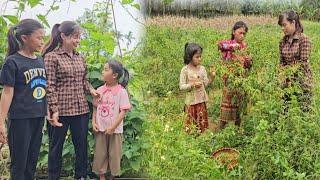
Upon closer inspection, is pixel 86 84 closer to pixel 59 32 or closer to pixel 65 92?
pixel 65 92

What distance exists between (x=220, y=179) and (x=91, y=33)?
139cm

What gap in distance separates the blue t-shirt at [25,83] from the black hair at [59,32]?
0.24 meters

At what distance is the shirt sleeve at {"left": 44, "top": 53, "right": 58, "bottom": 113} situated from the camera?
346 centimetres

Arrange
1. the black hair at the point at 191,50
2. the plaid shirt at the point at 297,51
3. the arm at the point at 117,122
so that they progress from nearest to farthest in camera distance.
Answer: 1. the arm at the point at 117,122
2. the plaid shirt at the point at 297,51
3. the black hair at the point at 191,50

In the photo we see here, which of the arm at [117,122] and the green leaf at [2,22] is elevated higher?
the green leaf at [2,22]

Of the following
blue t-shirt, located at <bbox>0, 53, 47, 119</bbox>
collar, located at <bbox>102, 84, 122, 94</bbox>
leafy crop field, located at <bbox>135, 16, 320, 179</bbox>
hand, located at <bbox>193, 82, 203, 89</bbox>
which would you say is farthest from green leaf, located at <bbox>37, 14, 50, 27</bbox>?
hand, located at <bbox>193, 82, 203, 89</bbox>

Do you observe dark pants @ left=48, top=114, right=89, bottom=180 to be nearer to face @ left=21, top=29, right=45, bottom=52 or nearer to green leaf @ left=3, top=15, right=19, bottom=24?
Answer: face @ left=21, top=29, right=45, bottom=52

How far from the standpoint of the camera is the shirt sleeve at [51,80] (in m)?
3.46

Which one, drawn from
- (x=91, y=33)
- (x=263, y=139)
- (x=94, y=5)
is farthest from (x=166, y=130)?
(x=94, y=5)

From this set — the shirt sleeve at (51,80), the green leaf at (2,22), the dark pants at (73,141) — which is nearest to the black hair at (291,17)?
the dark pants at (73,141)

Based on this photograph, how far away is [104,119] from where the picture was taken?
12.1ft

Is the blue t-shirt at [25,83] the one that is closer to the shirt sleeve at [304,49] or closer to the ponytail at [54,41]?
the ponytail at [54,41]

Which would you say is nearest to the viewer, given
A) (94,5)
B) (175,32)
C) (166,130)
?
(166,130)

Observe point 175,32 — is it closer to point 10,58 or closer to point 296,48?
point 296,48
